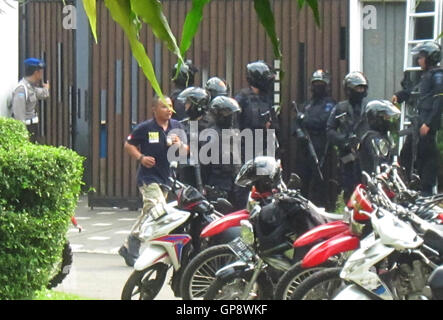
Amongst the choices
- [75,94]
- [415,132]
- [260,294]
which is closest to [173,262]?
[260,294]

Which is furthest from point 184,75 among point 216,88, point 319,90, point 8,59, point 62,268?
point 8,59

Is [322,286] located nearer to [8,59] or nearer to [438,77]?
[438,77]

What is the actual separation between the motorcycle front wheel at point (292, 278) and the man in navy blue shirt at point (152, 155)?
3158 mm

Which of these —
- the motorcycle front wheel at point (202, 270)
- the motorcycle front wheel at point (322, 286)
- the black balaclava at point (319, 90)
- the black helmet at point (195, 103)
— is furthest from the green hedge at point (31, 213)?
the black balaclava at point (319, 90)

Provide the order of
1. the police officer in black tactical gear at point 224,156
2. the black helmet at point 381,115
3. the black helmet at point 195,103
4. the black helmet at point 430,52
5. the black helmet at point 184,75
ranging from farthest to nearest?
the black helmet at point 430,52, the black helmet at point 195,103, the black helmet at point 381,115, the police officer in black tactical gear at point 224,156, the black helmet at point 184,75

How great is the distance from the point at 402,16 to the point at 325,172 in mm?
2196

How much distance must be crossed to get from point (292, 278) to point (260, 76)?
5309 millimetres

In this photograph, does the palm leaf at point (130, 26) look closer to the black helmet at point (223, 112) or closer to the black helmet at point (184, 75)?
the black helmet at point (184, 75)

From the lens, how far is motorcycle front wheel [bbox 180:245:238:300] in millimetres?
7223

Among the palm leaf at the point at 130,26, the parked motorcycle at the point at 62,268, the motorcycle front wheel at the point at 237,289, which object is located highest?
the palm leaf at the point at 130,26

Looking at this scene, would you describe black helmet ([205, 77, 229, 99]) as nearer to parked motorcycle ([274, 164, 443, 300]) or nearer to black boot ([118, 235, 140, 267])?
black boot ([118, 235, 140, 267])

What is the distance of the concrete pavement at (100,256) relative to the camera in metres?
8.70

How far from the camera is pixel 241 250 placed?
6.98 m

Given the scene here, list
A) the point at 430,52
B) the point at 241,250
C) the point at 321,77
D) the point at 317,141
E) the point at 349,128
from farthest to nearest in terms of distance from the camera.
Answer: the point at 321,77 < the point at 317,141 < the point at 349,128 < the point at 430,52 < the point at 241,250
